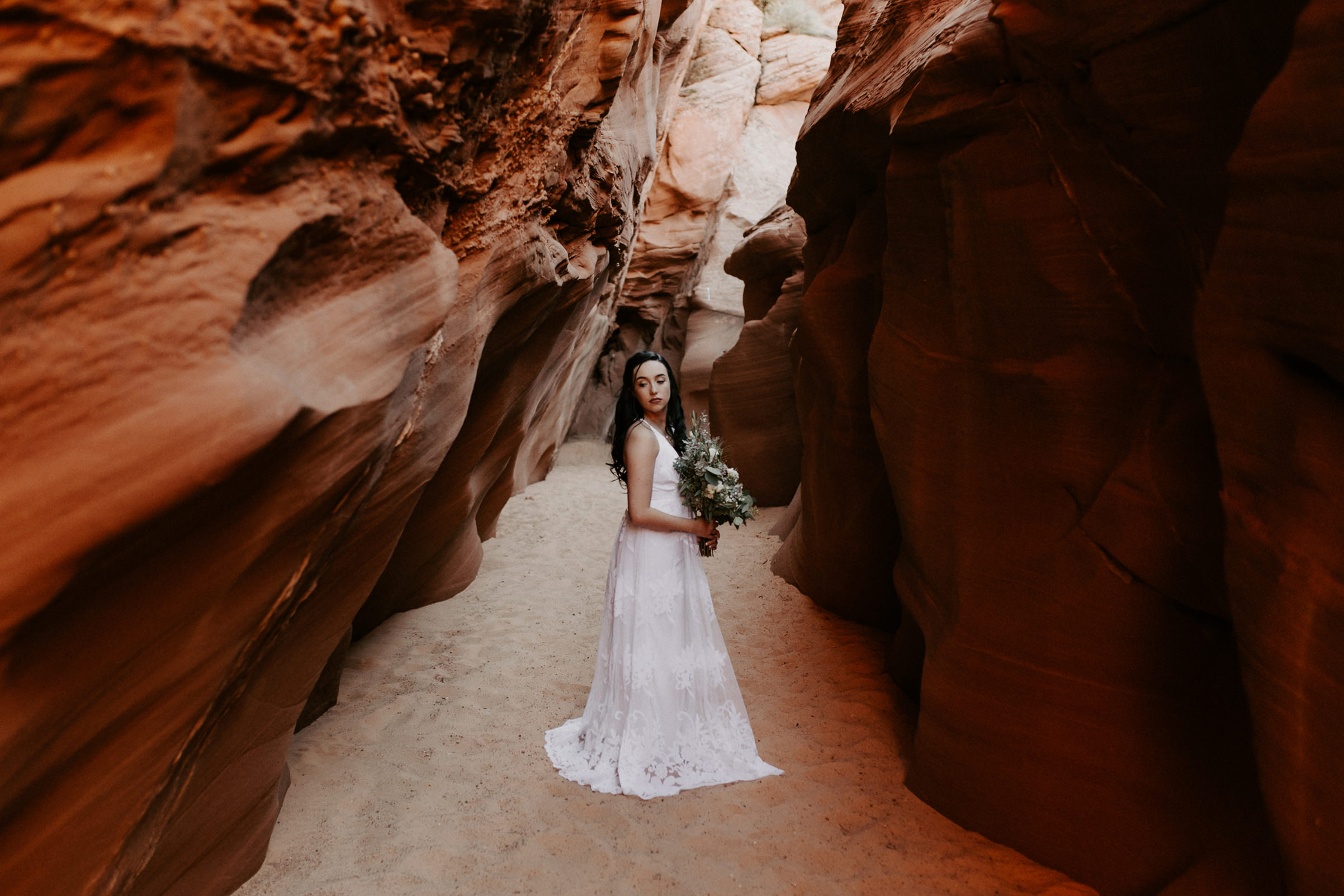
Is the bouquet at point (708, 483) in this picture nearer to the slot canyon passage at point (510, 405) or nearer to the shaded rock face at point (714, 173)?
the slot canyon passage at point (510, 405)

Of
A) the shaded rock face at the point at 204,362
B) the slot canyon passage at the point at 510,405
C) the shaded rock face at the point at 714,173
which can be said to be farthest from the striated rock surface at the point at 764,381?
the shaded rock face at the point at 204,362

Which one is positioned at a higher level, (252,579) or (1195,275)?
(1195,275)

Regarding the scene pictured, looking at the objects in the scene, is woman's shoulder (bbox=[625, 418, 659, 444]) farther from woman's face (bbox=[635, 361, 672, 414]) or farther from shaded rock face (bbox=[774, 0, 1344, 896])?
shaded rock face (bbox=[774, 0, 1344, 896])

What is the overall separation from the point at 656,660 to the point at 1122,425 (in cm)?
237

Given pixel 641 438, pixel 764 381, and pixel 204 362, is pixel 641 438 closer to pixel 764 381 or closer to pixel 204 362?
pixel 204 362

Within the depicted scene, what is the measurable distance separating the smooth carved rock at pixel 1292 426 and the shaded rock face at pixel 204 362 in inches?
95.0

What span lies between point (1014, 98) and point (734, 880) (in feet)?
11.0

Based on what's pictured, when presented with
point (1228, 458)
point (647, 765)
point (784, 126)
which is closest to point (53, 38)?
point (1228, 458)

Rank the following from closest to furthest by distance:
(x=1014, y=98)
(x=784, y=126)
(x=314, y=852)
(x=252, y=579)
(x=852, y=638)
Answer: (x=252, y=579) → (x=1014, y=98) → (x=314, y=852) → (x=852, y=638) → (x=784, y=126)

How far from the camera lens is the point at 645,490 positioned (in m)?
3.68

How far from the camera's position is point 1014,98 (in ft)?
8.98

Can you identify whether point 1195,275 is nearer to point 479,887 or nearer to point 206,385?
point 206,385

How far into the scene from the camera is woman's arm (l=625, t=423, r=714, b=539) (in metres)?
3.64

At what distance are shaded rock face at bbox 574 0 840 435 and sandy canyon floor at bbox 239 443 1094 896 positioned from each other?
905cm
